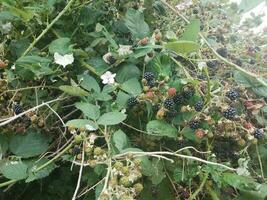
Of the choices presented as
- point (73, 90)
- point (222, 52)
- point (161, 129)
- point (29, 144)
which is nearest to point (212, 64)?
point (222, 52)

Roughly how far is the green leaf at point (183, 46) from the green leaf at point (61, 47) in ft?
0.77

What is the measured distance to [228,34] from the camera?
1411mm

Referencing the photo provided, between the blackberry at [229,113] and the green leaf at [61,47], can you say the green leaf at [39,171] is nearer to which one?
the green leaf at [61,47]

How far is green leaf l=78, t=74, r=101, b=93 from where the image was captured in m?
1.05

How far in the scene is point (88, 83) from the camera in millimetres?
1056

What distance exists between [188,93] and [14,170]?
0.41m

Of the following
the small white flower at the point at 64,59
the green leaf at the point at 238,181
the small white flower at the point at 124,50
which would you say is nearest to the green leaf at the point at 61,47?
the small white flower at the point at 64,59

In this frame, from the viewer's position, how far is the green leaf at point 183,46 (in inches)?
38.7

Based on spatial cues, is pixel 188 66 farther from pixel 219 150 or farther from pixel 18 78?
pixel 18 78

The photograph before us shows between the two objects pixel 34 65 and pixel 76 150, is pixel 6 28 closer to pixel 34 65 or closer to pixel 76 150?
pixel 34 65

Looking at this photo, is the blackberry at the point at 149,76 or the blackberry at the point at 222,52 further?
the blackberry at the point at 222,52

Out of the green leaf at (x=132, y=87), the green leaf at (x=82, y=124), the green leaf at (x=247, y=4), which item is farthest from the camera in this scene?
the green leaf at (x=247, y=4)

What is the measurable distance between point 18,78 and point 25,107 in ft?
0.24

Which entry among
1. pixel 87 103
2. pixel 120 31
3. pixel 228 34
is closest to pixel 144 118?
pixel 87 103
